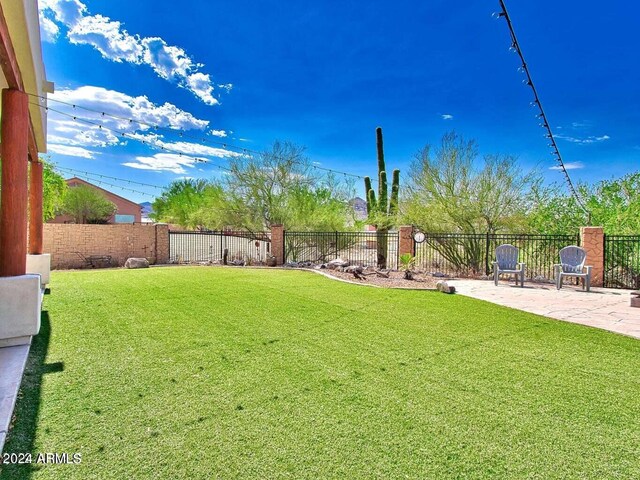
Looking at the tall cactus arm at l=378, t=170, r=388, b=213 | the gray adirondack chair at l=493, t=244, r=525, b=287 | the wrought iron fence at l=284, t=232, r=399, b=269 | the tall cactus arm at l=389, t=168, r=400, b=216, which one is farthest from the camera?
the wrought iron fence at l=284, t=232, r=399, b=269

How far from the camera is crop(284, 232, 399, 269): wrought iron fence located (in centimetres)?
1390

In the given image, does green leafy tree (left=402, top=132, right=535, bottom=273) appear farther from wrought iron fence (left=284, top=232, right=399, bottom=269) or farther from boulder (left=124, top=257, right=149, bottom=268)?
boulder (left=124, top=257, right=149, bottom=268)

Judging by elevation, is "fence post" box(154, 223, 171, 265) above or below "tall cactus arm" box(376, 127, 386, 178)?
below

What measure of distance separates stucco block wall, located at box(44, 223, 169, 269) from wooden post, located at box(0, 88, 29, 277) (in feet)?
32.2

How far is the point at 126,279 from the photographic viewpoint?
8.39m

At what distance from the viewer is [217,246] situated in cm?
1467

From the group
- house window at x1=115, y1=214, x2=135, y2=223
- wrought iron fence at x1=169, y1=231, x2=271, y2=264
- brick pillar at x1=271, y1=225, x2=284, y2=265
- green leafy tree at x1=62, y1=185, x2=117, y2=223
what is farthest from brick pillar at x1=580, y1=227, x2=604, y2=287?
house window at x1=115, y1=214, x2=135, y2=223

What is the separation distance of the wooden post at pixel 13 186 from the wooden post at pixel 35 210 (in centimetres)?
441

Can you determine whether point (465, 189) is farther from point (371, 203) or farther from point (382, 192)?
point (371, 203)

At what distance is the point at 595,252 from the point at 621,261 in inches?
27.0

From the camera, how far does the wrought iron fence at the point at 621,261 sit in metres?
8.52

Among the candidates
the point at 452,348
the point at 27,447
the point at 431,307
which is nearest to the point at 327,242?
the point at 431,307

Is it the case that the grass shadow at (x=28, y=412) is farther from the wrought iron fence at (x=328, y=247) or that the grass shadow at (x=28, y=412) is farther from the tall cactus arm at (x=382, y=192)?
the tall cactus arm at (x=382, y=192)

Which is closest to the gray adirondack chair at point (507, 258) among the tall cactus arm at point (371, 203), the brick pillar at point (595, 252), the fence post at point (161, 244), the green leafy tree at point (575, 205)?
the brick pillar at point (595, 252)
